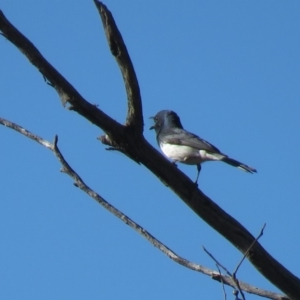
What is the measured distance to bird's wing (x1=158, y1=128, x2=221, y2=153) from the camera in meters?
11.0

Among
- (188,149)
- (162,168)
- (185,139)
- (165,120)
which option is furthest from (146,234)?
(165,120)

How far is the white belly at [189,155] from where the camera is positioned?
1098 cm

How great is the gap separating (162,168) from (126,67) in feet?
1.96

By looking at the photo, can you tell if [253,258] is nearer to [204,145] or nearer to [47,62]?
[47,62]

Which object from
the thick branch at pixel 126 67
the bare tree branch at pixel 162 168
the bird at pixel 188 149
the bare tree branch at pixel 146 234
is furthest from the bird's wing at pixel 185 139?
the thick branch at pixel 126 67

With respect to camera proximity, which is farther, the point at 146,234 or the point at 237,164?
the point at 237,164

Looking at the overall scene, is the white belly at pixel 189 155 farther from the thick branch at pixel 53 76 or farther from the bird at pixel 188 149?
the thick branch at pixel 53 76

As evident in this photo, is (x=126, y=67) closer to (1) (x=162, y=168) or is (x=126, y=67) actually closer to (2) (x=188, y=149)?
(1) (x=162, y=168)

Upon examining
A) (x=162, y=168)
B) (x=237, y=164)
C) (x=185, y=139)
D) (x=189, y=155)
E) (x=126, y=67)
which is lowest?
(x=162, y=168)

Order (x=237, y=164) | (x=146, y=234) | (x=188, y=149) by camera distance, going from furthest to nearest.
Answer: (x=188, y=149), (x=237, y=164), (x=146, y=234)

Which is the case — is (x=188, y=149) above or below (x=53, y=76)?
above

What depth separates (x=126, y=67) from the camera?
4.64 meters

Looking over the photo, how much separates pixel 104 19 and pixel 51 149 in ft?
3.35

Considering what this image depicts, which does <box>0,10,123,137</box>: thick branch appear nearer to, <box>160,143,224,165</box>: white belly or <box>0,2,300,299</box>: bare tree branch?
<box>0,2,300,299</box>: bare tree branch
